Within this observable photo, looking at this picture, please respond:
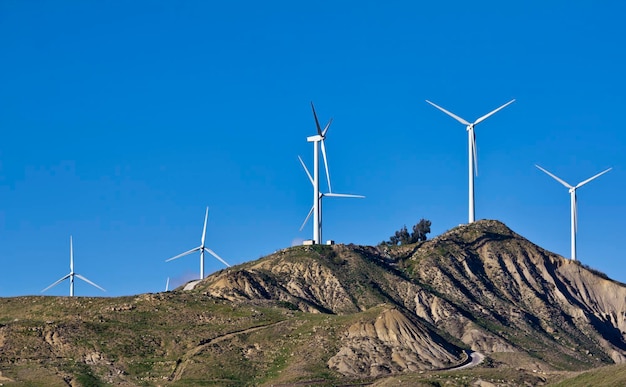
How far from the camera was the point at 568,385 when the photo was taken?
189375 mm

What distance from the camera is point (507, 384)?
197625 mm

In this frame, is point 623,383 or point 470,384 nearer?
point 623,383

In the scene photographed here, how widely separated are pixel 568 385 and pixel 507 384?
1086 cm

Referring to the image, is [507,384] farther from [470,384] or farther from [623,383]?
[623,383]

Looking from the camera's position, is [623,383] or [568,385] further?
[568,385]

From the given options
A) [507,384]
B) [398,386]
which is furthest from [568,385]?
[398,386]

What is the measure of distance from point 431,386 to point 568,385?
63.6 feet

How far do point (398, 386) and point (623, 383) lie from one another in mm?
33955

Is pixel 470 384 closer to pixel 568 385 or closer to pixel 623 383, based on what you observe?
pixel 568 385

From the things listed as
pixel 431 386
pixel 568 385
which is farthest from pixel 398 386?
pixel 568 385

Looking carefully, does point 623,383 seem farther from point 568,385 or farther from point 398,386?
point 398,386

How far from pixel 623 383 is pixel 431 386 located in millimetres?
30568

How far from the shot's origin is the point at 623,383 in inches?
6954

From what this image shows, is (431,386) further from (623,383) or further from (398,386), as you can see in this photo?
(623,383)
